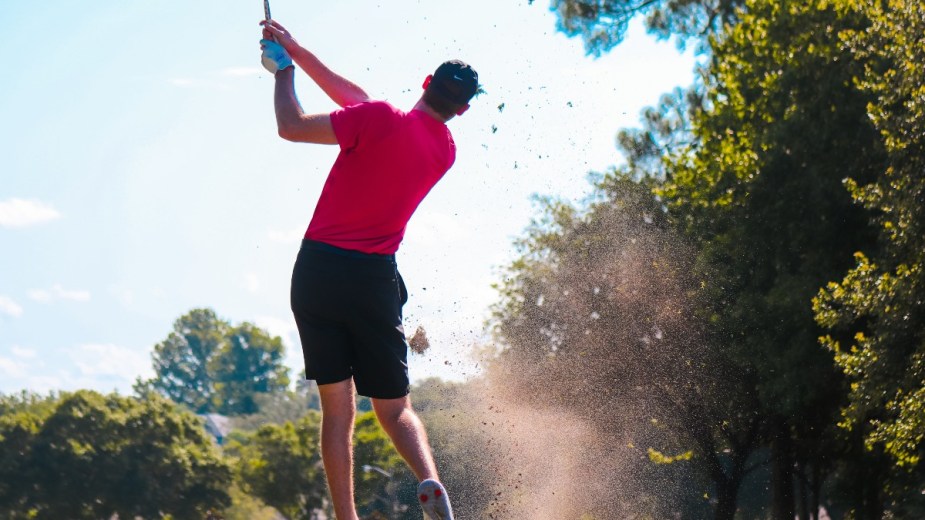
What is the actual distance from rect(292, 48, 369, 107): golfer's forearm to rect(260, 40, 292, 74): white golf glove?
13 centimetres

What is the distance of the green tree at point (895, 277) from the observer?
20.0m

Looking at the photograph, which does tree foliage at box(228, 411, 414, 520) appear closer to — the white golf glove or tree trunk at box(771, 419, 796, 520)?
tree trunk at box(771, 419, 796, 520)

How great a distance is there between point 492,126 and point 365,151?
12.4 m

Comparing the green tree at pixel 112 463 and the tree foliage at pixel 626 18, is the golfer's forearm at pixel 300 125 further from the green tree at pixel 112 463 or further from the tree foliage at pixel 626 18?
the green tree at pixel 112 463

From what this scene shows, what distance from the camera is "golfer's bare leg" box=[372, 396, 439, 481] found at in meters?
5.27

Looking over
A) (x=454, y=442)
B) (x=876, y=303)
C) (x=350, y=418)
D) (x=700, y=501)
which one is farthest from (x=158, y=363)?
(x=350, y=418)

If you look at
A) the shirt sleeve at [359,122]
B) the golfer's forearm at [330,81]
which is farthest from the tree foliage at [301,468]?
the shirt sleeve at [359,122]

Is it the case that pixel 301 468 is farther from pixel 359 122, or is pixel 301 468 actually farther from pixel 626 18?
pixel 359 122

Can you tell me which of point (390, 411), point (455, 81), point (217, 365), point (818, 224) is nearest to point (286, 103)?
point (455, 81)

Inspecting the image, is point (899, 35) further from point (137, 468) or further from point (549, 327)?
point (137, 468)

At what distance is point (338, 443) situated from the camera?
536 centimetres

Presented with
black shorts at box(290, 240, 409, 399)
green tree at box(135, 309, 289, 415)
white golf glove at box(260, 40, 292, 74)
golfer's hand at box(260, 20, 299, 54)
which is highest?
green tree at box(135, 309, 289, 415)

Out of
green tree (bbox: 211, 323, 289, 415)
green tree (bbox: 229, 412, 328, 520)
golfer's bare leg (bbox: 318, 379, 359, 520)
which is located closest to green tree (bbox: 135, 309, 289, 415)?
green tree (bbox: 211, 323, 289, 415)

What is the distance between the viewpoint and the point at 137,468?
197ft
